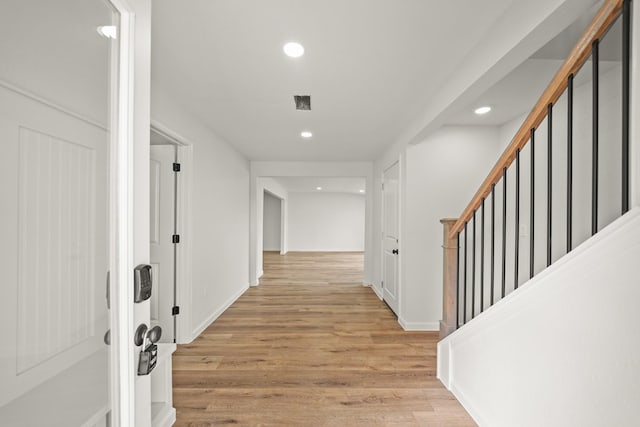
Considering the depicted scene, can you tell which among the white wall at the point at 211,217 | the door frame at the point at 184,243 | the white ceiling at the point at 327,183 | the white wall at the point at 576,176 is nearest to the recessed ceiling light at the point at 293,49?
the white wall at the point at 211,217

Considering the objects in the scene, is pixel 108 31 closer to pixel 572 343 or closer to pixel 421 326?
pixel 572 343

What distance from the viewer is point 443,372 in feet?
7.28

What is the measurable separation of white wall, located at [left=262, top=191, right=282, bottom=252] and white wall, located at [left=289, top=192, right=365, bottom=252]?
451 mm

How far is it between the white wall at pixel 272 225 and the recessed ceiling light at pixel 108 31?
9.97m

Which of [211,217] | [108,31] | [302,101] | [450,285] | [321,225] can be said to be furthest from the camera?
[321,225]

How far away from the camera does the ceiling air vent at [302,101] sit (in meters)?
2.55

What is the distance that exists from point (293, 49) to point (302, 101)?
815 millimetres

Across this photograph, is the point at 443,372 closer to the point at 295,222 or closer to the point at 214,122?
the point at 214,122

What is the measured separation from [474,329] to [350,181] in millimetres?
6624

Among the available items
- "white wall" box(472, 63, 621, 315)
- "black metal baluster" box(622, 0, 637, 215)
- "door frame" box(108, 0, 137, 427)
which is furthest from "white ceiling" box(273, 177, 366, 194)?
"door frame" box(108, 0, 137, 427)

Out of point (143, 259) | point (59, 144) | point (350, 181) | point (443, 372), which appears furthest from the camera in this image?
point (350, 181)

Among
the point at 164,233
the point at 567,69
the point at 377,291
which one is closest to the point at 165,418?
the point at 164,233

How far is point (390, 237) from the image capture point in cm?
419

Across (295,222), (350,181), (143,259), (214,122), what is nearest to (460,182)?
(214,122)
